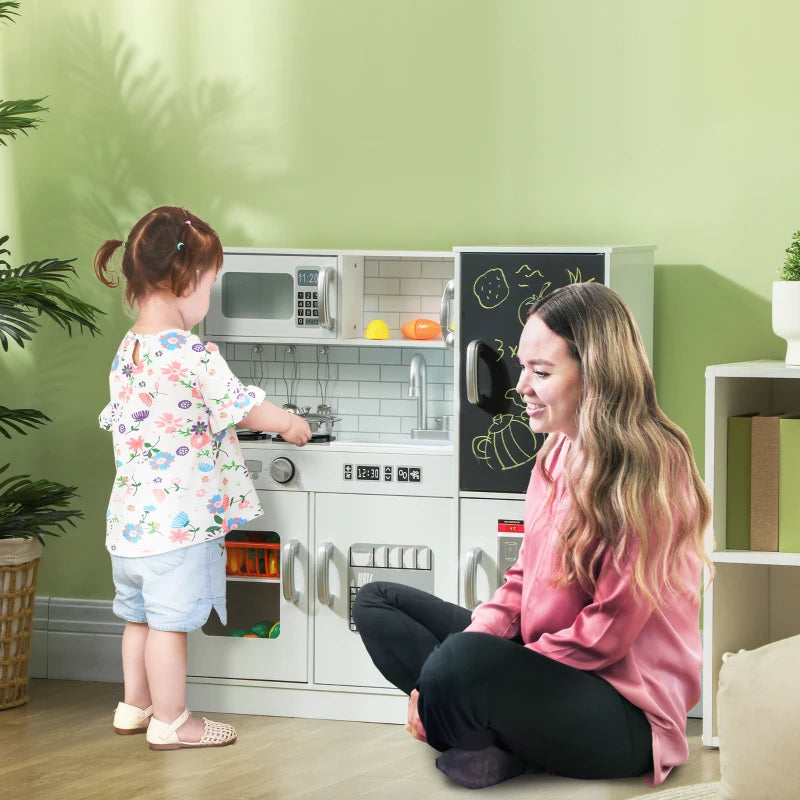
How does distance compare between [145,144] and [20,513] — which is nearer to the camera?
[20,513]

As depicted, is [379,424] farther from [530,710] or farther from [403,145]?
[530,710]

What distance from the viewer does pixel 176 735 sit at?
3.33 m

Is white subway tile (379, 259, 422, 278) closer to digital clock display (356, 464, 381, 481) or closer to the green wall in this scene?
the green wall

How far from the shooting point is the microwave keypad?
377 cm

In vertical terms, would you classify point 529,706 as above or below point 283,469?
below

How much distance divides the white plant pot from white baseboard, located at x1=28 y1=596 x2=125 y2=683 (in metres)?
2.43

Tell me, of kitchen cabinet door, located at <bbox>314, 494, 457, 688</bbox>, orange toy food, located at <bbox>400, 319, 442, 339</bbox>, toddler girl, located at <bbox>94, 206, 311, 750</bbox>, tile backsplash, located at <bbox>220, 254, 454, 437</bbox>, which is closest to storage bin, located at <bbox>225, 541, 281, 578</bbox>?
kitchen cabinet door, located at <bbox>314, 494, 457, 688</bbox>

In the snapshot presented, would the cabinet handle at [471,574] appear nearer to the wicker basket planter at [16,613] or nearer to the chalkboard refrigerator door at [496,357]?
the chalkboard refrigerator door at [496,357]

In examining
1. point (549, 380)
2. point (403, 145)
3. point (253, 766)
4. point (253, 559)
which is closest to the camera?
point (549, 380)

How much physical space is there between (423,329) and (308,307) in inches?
15.0

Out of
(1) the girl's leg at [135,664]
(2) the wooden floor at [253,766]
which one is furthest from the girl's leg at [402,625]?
(1) the girl's leg at [135,664]

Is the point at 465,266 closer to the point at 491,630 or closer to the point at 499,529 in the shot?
the point at 499,529

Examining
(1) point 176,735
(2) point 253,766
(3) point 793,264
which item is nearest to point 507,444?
(3) point 793,264

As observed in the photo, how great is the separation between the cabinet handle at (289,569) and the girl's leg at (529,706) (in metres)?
Result: 1.10
